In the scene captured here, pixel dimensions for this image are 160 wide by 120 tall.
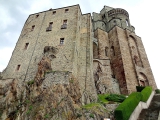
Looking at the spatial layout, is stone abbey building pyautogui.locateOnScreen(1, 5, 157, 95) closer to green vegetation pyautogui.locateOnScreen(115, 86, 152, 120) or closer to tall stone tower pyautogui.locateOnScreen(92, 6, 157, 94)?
tall stone tower pyautogui.locateOnScreen(92, 6, 157, 94)

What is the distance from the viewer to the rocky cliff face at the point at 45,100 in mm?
11297

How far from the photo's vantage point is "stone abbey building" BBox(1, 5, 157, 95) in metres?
17.5

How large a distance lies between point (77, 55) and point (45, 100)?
8.71 meters

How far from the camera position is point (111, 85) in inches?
926

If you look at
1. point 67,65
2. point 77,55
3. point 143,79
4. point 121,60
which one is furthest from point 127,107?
Result: point 143,79

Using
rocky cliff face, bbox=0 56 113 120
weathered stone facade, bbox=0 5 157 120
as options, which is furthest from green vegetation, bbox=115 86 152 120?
weathered stone facade, bbox=0 5 157 120

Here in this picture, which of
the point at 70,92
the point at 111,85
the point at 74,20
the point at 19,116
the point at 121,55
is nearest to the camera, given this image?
the point at 19,116

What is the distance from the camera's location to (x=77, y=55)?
64.3 ft

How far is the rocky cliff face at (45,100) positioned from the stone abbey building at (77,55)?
0.53 feet

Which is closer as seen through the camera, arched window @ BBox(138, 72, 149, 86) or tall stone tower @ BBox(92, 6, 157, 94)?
tall stone tower @ BBox(92, 6, 157, 94)

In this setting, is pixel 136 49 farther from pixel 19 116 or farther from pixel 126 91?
pixel 19 116

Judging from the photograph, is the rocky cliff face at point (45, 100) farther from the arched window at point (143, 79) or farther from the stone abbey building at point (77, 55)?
the arched window at point (143, 79)

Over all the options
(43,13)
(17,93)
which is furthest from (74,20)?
(17,93)

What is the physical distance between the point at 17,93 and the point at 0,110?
195 centimetres
